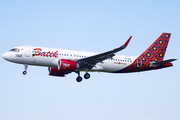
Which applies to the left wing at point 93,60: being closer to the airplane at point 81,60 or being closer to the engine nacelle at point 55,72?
the airplane at point 81,60

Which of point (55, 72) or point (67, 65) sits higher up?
point (67, 65)

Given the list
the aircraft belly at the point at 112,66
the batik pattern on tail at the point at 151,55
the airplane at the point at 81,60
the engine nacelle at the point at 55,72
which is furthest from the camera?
the engine nacelle at the point at 55,72

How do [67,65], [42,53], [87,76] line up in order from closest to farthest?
[67,65], [42,53], [87,76]

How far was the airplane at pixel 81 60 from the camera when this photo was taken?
41.4 m

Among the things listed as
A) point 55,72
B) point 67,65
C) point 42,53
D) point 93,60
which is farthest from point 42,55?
point 93,60

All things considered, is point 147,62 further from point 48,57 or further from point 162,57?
point 48,57

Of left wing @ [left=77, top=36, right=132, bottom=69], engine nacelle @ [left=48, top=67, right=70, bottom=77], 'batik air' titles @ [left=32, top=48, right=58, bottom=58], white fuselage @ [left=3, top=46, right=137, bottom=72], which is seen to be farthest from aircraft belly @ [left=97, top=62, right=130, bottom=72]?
engine nacelle @ [left=48, top=67, right=70, bottom=77]

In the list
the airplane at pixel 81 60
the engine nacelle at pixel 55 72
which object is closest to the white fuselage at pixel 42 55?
the airplane at pixel 81 60

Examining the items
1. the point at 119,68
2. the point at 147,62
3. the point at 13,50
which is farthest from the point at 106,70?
the point at 13,50

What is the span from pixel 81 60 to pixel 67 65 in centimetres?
203

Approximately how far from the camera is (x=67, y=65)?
136 ft

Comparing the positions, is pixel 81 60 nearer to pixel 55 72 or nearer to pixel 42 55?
pixel 42 55

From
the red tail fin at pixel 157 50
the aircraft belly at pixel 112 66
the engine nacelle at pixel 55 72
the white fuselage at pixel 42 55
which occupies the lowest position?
the engine nacelle at pixel 55 72

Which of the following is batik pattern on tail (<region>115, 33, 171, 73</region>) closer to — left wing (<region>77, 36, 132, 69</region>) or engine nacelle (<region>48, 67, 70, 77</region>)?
left wing (<region>77, 36, 132, 69</region>)
